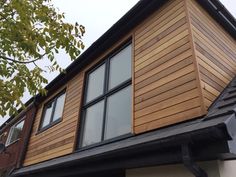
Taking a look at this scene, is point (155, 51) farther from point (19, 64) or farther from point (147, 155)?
point (19, 64)

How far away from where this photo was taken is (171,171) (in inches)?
114

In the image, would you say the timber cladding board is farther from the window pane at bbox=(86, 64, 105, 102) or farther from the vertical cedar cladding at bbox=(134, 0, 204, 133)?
the window pane at bbox=(86, 64, 105, 102)

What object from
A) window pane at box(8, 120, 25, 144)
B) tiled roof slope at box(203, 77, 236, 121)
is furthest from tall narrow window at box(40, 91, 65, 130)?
tiled roof slope at box(203, 77, 236, 121)

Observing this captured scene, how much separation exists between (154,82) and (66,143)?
10.2ft

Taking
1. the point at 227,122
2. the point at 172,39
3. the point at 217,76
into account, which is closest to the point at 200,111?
the point at 227,122

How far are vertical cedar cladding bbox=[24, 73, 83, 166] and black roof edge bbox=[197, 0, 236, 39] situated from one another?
356 cm

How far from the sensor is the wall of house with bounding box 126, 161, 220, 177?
2.47 m

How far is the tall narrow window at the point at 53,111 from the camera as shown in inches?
289

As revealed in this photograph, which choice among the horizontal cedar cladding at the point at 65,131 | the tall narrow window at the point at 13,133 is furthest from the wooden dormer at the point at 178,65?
the tall narrow window at the point at 13,133

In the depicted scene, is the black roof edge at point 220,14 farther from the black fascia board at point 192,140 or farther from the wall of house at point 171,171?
the wall of house at point 171,171

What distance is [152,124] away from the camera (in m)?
3.54

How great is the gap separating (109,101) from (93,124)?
708mm

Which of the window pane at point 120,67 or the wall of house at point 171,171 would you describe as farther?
the window pane at point 120,67

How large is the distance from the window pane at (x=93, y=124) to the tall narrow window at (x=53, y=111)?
1.83 meters
